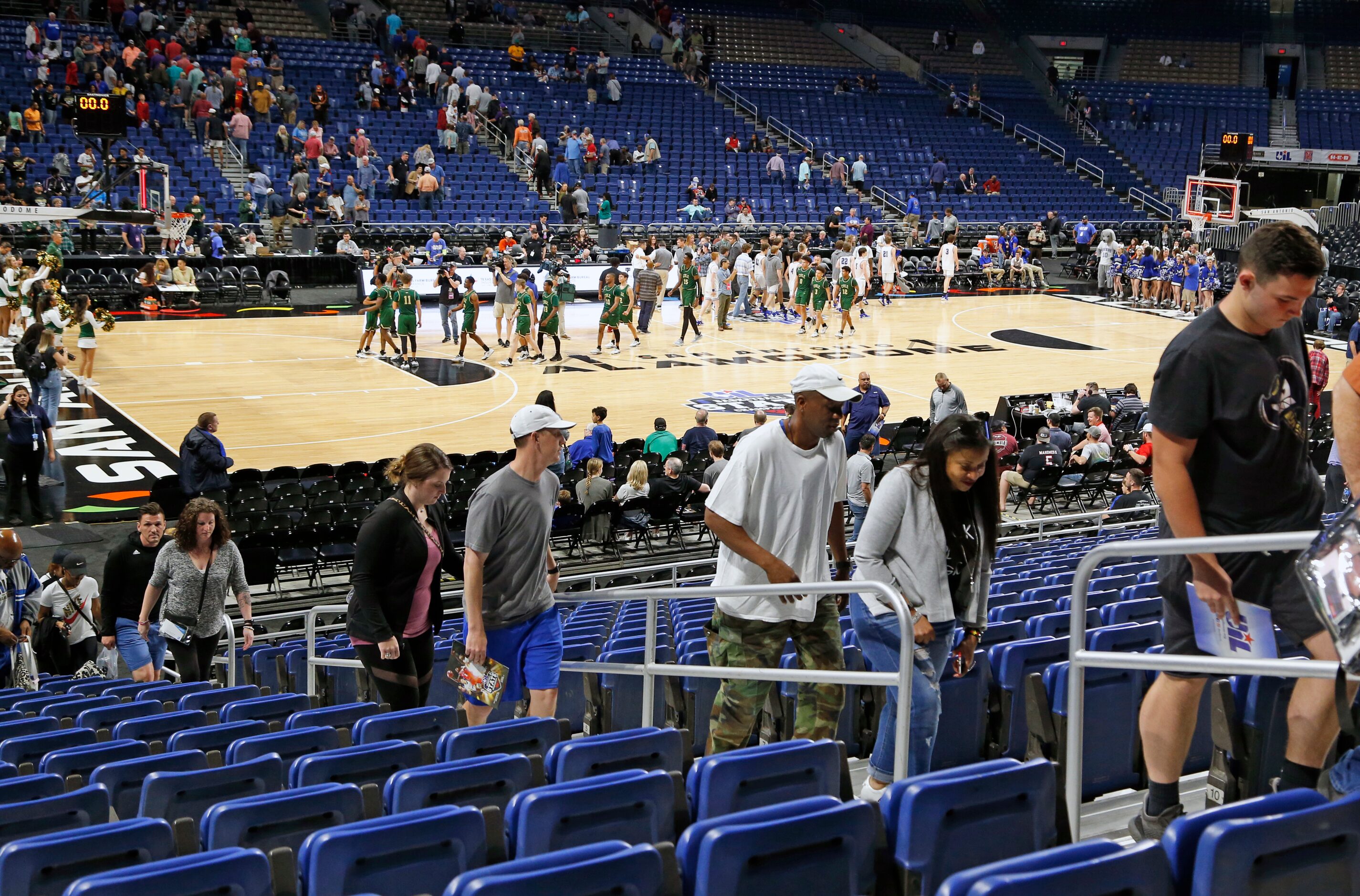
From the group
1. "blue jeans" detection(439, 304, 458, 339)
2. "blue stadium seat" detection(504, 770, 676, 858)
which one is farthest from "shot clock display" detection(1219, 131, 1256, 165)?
"blue stadium seat" detection(504, 770, 676, 858)

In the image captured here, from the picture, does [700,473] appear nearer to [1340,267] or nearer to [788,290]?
[788,290]

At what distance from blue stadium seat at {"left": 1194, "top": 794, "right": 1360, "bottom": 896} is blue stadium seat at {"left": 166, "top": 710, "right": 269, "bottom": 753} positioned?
3.51 m

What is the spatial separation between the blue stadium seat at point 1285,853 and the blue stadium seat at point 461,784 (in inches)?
72.2

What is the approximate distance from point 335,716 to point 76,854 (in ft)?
8.32

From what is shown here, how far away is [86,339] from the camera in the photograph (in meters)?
18.9

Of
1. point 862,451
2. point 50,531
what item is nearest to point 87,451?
point 50,531

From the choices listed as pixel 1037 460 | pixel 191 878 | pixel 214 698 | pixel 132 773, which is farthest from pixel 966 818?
pixel 1037 460

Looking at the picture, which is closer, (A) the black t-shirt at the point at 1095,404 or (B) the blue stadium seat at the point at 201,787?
(B) the blue stadium seat at the point at 201,787

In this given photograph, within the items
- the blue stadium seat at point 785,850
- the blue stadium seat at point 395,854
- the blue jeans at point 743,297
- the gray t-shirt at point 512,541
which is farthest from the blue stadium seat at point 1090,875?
the blue jeans at point 743,297

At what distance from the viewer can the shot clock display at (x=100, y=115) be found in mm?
25219

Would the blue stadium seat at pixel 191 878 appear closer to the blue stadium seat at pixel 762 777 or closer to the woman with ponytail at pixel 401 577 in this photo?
the blue stadium seat at pixel 762 777

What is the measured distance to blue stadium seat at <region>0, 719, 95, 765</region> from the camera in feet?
16.9

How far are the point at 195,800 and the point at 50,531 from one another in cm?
1042

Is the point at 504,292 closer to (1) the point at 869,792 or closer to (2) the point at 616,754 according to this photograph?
(1) the point at 869,792
